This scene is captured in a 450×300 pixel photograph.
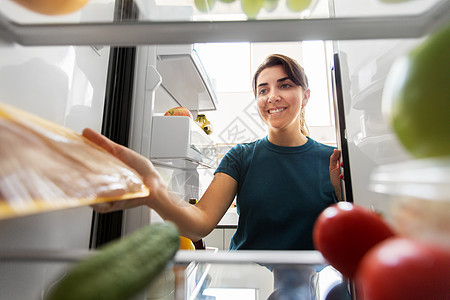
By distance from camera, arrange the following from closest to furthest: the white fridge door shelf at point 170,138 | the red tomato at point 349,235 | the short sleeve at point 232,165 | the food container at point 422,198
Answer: the food container at point 422,198, the red tomato at point 349,235, the white fridge door shelf at point 170,138, the short sleeve at point 232,165

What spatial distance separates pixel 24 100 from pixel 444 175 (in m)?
0.45

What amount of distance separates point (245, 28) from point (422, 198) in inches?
8.4

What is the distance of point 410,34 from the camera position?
0.24 meters

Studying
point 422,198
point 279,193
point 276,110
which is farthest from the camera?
point 276,110

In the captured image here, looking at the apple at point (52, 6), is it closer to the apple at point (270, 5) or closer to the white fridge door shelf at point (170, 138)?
the apple at point (270, 5)

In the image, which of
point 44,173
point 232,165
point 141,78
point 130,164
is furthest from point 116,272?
point 232,165

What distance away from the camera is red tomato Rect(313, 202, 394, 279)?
0.19 metres

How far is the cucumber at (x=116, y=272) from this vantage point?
0.10 meters

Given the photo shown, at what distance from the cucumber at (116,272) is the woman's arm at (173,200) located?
21 cm

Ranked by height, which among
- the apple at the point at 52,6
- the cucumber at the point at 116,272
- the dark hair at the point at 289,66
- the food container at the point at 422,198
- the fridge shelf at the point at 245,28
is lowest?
the cucumber at the point at 116,272

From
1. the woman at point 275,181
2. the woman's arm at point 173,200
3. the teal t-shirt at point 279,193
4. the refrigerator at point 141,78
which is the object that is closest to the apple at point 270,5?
the refrigerator at point 141,78

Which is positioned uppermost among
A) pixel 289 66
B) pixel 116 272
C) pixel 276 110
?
pixel 289 66

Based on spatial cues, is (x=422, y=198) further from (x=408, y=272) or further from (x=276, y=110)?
(x=276, y=110)

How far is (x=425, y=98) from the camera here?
0.42 feet
